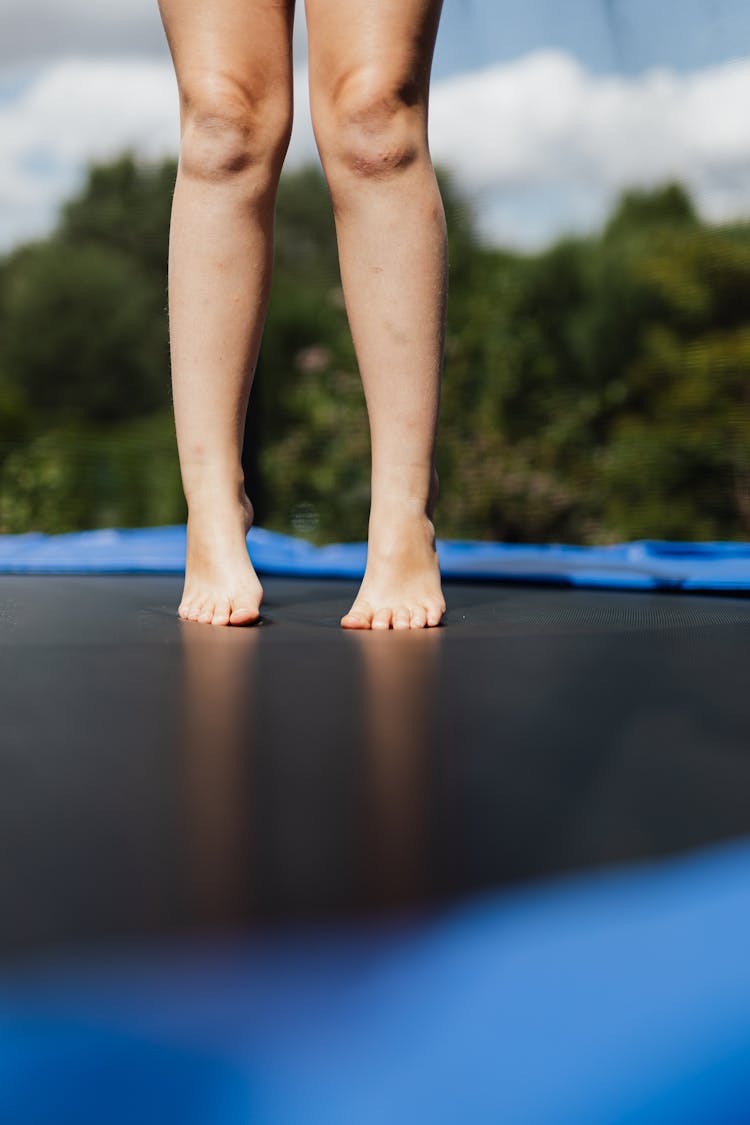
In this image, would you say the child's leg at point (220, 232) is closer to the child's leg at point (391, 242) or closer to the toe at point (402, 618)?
the child's leg at point (391, 242)

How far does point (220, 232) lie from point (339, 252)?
0.14 meters

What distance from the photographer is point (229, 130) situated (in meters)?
1.29

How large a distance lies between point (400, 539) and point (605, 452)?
1.89 metres

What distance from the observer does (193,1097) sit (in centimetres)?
30

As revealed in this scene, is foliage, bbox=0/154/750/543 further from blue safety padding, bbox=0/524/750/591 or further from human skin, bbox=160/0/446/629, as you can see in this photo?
human skin, bbox=160/0/446/629

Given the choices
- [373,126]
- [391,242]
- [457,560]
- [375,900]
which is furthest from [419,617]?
[457,560]

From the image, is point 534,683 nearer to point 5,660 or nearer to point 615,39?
point 5,660

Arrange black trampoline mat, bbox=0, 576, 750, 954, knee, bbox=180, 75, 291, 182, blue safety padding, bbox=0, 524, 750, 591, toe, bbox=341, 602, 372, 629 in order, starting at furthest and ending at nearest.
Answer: blue safety padding, bbox=0, 524, 750, 591 < knee, bbox=180, 75, 291, 182 < toe, bbox=341, 602, 372, 629 < black trampoline mat, bbox=0, 576, 750, 954

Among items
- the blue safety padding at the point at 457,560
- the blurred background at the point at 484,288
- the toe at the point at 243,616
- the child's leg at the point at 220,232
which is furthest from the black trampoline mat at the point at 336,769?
the blurred background at the point at 484,288

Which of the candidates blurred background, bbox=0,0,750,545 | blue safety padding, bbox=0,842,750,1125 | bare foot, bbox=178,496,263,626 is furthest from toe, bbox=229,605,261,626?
blurred background, bbox=0,0,750,545

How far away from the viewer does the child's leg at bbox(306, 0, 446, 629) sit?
3.98 feet

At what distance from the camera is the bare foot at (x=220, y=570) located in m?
1.22

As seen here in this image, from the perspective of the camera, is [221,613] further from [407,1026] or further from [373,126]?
[407,1026]

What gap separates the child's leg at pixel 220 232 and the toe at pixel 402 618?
0.59ft
